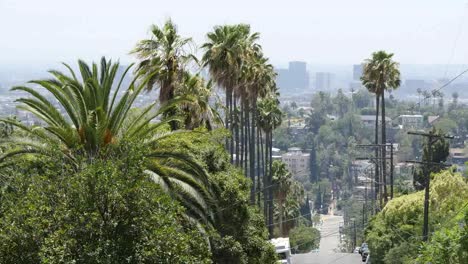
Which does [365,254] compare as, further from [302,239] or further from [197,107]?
[302,239]

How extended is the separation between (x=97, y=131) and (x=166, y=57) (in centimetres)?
1244

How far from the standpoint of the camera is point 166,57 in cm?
3316

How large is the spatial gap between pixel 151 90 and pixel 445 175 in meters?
19.2

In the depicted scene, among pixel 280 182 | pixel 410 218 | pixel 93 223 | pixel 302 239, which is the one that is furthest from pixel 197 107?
pixel 302 239

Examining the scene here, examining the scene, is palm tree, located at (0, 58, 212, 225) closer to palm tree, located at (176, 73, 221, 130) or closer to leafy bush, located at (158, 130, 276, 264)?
leafy bush, located at (158, 130, 276, 264)

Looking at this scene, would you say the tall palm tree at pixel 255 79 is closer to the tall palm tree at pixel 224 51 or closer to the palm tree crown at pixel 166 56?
the tall palm tree at pixel 224 51

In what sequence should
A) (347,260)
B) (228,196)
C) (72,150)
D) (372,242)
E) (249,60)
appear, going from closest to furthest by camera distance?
1. (72,150)
2. (228,196)
3. (249,60)
4. (372,242)
5. (347,260)

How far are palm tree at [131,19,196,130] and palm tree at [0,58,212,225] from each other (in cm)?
986

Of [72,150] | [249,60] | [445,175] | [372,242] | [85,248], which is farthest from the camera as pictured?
[372,242]

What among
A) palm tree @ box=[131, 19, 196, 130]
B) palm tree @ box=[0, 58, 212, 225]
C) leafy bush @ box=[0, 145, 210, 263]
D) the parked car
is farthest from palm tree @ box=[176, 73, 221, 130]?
the parked car

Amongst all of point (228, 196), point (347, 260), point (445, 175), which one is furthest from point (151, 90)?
point (347, 260)

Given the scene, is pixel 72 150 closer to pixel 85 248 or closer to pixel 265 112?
pixel 85 248

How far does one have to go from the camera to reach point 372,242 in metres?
55.9

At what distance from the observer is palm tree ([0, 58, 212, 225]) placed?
831 inches
